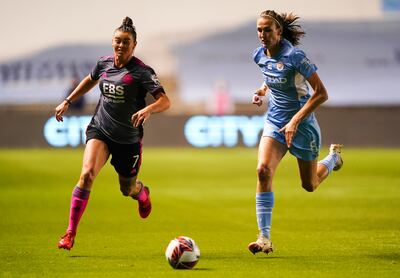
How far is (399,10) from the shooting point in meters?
33.5

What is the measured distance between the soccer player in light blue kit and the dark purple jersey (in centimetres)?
110

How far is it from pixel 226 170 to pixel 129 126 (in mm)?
11602

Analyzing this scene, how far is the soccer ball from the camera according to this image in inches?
333

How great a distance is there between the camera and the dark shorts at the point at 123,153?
33.0ft

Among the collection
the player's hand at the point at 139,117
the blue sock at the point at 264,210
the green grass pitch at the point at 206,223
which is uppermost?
the player's hand at the point at 139,117

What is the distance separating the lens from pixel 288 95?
9781 millimetres

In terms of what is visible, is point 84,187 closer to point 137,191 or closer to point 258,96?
point 137,191

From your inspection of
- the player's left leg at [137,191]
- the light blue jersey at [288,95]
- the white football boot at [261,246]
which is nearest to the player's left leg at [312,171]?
the light blue jersey at [288,95]

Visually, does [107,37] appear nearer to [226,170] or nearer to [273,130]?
[226,170]

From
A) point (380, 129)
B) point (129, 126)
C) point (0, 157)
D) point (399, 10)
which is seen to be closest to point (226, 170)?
point (0, 157)

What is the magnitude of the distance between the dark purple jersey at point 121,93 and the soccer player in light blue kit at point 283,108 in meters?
1.10

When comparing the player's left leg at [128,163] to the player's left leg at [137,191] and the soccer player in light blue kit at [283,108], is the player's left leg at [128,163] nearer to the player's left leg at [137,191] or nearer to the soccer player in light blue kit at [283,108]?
the player's left leg at [137,191]

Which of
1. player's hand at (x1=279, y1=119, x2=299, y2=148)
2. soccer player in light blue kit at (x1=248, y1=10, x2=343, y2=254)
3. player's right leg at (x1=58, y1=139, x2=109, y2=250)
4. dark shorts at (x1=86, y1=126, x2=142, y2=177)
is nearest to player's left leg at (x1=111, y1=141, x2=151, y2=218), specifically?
dark shorts at (x1=86, y1=126, x2=142, y2=177)

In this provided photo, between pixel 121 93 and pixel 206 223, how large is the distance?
3004 millimetres
